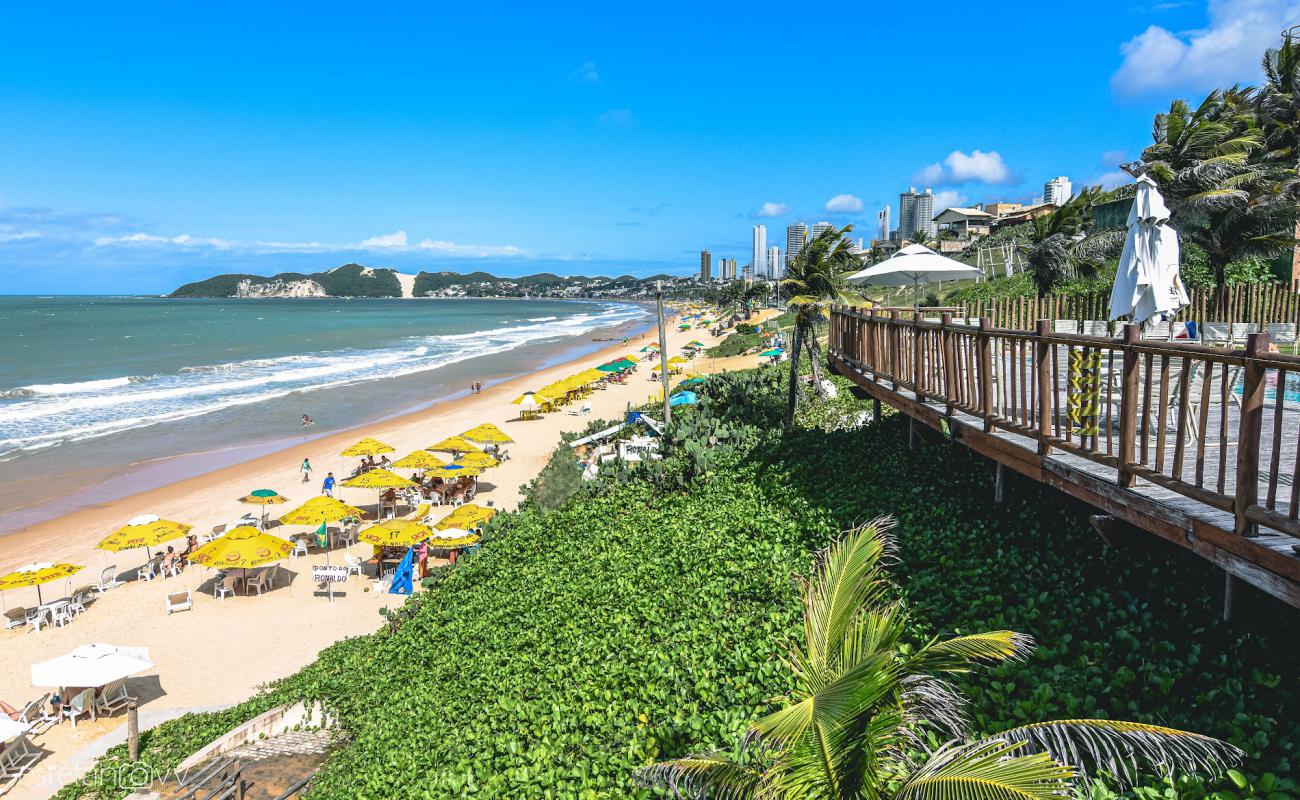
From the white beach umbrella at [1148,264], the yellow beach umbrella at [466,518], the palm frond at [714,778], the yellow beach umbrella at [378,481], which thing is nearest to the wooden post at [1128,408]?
the palm frond at [714,778]

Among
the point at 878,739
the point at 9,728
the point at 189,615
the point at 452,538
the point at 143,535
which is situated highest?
the point at 878,739

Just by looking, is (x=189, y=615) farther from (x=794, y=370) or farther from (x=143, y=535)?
(x=794, y=370)

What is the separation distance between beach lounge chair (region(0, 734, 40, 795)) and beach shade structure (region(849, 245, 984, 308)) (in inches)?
560

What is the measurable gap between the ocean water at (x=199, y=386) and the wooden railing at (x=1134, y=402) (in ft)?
84.3

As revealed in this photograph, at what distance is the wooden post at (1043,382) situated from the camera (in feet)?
16.9

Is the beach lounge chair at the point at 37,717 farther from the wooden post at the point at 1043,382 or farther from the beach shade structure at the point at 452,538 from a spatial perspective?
the wooden post at the point at 1043,382

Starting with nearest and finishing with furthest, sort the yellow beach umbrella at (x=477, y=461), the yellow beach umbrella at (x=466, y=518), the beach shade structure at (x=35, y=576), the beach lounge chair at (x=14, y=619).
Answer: the beach shade structure at (x=35, y=576), the beach lounge chair at (x=14, y=619), the yellow beach umbrella at (x=466, y=518), the yellow beach umbrella at (x=477, y=461)

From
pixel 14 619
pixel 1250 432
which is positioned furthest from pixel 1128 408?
pixel 14 619

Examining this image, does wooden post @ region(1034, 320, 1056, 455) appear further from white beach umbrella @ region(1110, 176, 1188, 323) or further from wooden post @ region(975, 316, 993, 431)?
white beach umbrella @ region(1110, 176, 1188, 323)

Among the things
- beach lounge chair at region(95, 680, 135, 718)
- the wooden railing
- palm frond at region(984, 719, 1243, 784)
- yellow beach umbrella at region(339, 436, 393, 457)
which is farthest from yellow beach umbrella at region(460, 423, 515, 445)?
palm frond at region(984, 719, 1243, 784)

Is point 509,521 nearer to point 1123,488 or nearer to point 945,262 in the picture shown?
point 945,262

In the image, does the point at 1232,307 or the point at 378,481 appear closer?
the point at 1232,307

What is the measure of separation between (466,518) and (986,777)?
1447cm

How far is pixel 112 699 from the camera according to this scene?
1155cm
